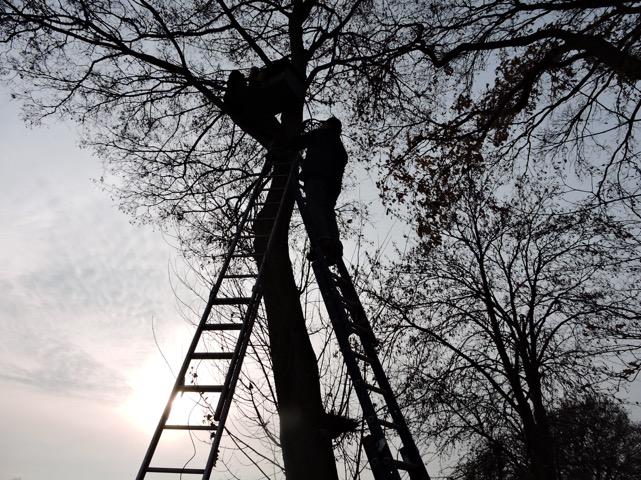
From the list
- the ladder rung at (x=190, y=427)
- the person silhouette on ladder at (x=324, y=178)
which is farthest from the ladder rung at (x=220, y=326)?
the person silhouette on ladder at (x=324, y=178)

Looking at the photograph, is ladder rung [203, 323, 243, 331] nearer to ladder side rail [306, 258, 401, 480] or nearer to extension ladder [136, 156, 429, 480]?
extension ladder [136, 156, 429, 480]

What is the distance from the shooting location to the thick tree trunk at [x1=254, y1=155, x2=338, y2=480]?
4.11m

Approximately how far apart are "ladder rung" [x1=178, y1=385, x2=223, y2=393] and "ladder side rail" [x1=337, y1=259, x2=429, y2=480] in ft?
5.06

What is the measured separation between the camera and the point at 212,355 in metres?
3.44

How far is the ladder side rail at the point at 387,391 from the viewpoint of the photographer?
392 centimetres

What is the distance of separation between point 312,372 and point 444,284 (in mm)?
10013

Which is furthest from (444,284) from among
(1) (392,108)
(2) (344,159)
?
(2) (344,159)

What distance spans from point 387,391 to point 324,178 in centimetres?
251

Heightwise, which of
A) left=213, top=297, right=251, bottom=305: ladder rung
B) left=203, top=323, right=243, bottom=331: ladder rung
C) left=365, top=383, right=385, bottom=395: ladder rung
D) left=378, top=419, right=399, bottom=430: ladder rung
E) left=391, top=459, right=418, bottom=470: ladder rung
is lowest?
left=391, top=459, right=418, bottom=470: ladder rung

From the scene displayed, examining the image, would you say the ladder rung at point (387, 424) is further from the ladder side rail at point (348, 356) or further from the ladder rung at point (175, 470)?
the ladder rung at point (175, 470)

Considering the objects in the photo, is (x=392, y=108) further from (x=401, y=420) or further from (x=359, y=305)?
(x=401, y=420)

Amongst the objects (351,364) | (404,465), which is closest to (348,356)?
(351,364)

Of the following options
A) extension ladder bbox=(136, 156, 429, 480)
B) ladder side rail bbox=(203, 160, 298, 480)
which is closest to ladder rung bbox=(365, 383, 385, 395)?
extension ladder bbox=(136, 156, 429, 480)

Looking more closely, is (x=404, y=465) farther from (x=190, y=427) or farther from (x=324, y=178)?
(x=324, y=178)
